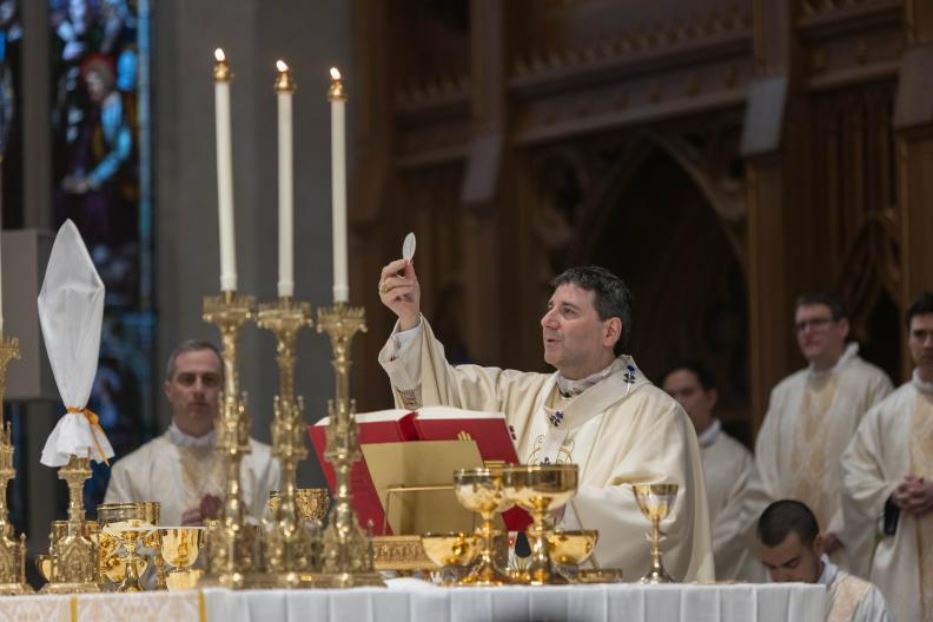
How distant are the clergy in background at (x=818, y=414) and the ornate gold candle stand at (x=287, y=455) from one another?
17.8 ft

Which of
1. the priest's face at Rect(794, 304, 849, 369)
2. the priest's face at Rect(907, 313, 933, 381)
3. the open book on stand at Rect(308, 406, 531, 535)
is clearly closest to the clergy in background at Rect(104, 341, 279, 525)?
the priest's face at Rect(794, 304, 849, 369)

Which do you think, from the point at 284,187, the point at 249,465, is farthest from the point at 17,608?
the point at 249,465

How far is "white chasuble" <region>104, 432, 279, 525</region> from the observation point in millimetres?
8633

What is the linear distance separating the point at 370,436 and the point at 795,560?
2.62 meters

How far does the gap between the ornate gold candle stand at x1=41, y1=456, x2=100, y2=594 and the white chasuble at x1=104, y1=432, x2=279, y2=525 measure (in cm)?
299

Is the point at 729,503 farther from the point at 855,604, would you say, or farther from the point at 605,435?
the point at 605,435

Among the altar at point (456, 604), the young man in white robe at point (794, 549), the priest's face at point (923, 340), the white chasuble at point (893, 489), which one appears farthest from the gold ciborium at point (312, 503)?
the white chasuble at point (893, 489)

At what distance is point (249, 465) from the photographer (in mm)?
8680

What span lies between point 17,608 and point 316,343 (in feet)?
25.5

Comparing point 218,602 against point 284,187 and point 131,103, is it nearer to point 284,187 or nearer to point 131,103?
point 284,187

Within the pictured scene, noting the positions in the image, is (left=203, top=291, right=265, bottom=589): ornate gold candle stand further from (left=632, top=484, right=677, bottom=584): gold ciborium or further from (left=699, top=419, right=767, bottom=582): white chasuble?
(left=699, top=419, right=767, bottom=582): white chasuble

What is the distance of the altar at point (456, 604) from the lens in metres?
4.36

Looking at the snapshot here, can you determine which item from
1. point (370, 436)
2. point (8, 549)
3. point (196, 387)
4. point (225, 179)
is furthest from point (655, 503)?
point (196, 387)

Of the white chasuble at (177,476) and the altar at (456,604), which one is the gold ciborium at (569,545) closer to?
the altar at (456,604)
